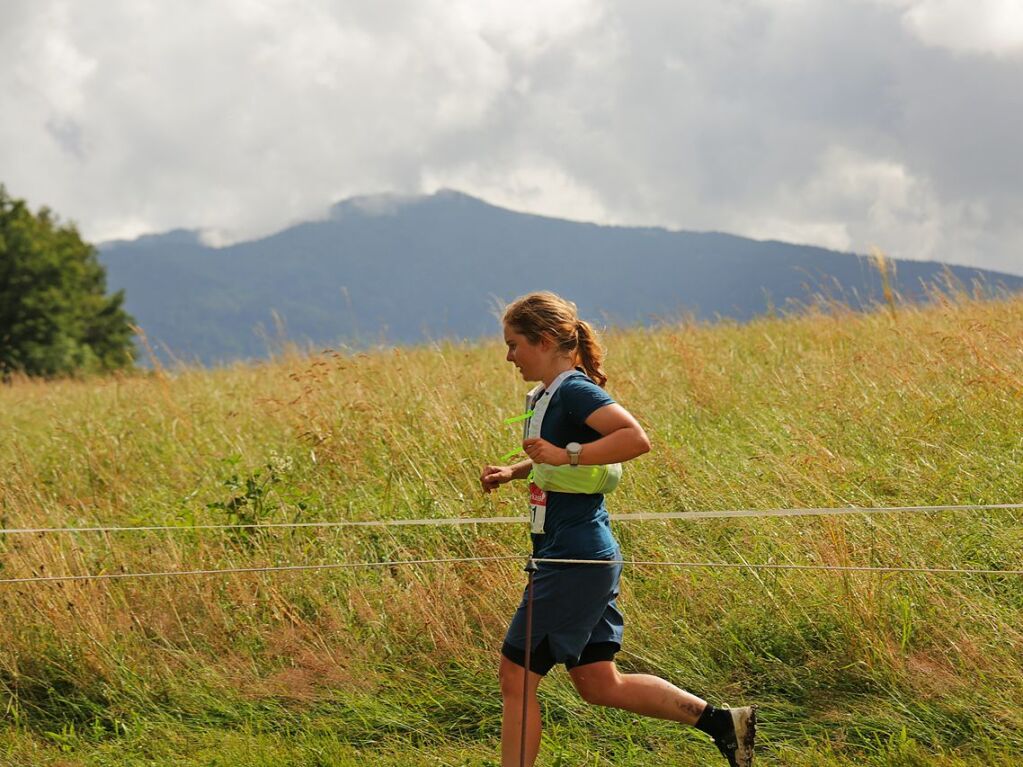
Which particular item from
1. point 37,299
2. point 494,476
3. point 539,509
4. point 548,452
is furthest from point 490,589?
point 37,299

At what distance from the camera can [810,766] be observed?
3.85 m

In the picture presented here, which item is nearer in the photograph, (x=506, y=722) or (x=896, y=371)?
(x=506, y=722)

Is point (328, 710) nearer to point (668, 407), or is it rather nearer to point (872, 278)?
point (668, 407)

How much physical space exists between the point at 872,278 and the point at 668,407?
569 centimetres

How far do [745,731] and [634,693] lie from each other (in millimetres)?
430

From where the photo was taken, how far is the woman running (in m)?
3.42

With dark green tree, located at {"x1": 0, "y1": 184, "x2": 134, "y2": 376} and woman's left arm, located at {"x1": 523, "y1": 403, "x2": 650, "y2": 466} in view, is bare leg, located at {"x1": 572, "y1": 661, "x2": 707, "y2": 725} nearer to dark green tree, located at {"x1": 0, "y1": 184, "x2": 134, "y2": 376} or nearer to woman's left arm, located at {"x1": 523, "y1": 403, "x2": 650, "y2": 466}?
woman's left arm, located at {"x1": 523, "y1": 403, "x2": 650, "y2": 466}

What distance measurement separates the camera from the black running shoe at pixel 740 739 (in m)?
3.66

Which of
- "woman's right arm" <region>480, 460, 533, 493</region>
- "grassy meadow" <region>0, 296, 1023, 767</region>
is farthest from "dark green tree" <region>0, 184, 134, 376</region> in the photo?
"woman's right arm" <region>480, 460, 533, 493</region>

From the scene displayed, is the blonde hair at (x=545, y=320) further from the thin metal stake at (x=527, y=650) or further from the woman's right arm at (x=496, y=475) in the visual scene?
the thin metal stake at (x=527, y=650)

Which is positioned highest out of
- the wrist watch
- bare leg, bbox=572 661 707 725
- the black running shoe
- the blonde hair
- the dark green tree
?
the dark green tree

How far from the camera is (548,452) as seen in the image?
333 centimetres

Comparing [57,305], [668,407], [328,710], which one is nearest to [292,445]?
[668,407]

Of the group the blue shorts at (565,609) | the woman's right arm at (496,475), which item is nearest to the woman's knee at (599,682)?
the blue shorts at (565,609)
